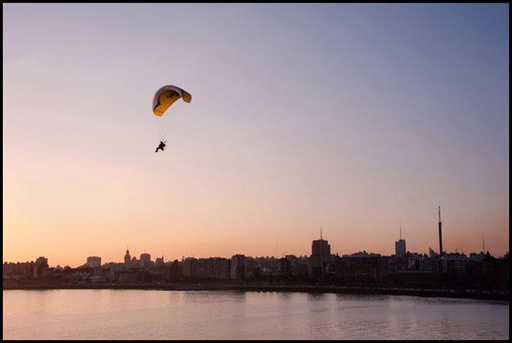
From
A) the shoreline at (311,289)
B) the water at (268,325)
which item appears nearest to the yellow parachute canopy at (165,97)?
the water at (268,325)

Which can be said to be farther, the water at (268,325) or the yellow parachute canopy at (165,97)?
the water at (268,325)

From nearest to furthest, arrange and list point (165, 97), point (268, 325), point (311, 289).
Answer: point (165, 97)
point (268, 325)
point (311, 289)

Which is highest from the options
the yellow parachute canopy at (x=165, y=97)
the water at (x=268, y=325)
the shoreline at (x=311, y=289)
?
the yellow parachute canopy at (x=165, y=97)

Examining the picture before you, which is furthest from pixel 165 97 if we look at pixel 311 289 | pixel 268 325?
pixel 311 289

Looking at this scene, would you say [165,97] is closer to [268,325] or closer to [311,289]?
[268,325]

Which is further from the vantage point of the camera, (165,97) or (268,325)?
(268,325)

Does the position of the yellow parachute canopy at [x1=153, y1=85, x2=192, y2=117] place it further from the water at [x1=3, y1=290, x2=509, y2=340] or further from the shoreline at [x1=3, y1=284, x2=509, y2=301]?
the shoreline at [x1=3, y1=284, x2=509, y2=301]

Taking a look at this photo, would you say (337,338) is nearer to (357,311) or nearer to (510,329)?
(510,329)

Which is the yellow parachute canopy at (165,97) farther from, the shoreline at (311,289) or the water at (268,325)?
the shoreline at (311,289)
